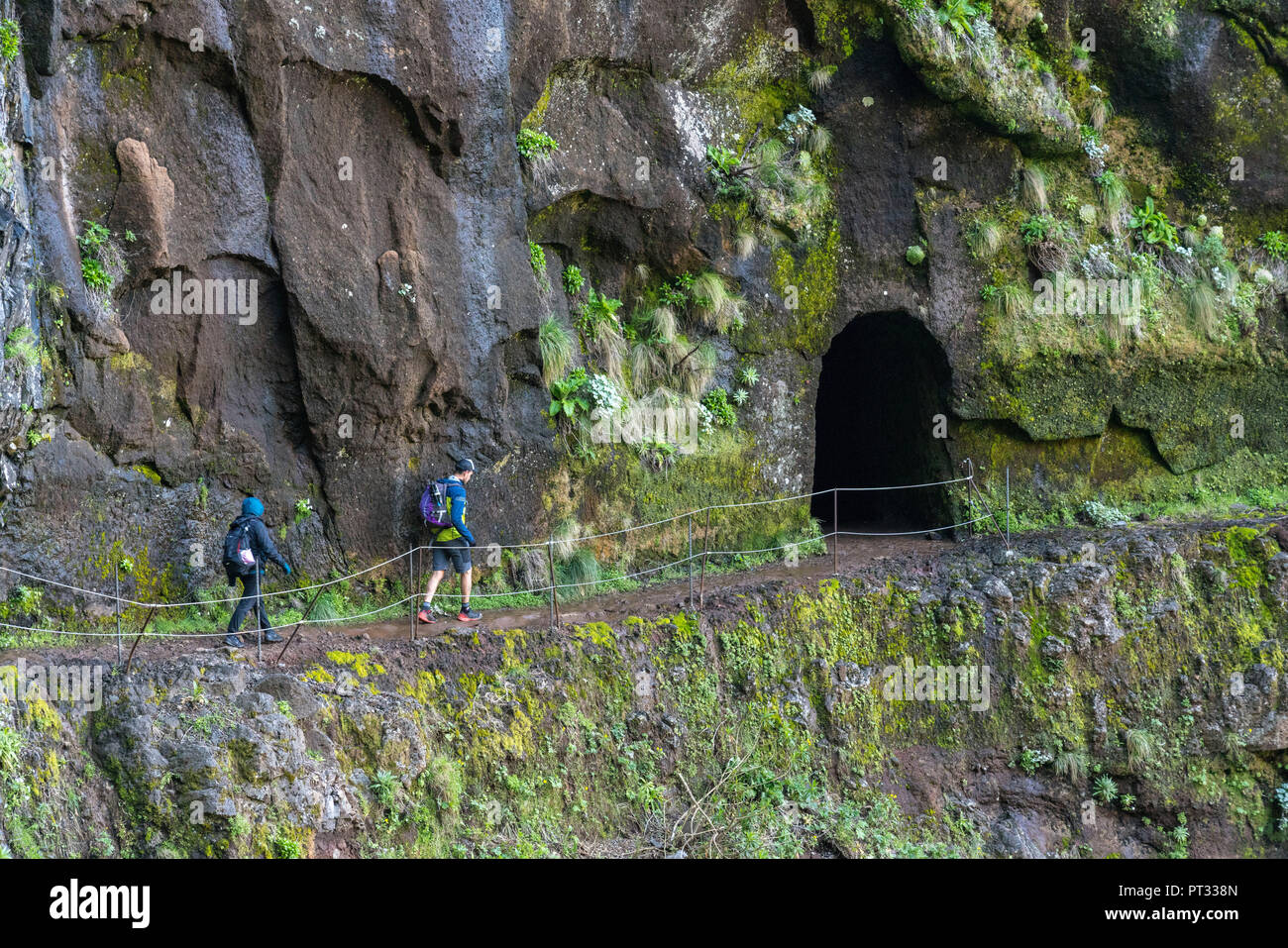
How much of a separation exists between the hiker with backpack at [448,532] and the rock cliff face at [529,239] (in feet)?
2.24

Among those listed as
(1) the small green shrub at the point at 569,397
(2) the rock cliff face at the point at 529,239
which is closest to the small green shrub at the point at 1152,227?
(2) the rock cliff face at the point at 529,239

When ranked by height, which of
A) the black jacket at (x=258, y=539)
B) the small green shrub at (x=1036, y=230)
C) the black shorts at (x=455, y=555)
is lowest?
the black shorts at (x=455, y=555)

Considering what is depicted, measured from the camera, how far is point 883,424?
1756 centimetres

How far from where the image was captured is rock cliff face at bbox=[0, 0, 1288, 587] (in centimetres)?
1158

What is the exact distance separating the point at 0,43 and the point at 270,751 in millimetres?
5827

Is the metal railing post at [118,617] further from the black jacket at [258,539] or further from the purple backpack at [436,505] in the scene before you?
the purple backpack at [436,505]

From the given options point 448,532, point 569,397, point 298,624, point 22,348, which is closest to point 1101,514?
point 569,397

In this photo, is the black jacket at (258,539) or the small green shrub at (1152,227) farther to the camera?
the small green shrub at (1152,227)

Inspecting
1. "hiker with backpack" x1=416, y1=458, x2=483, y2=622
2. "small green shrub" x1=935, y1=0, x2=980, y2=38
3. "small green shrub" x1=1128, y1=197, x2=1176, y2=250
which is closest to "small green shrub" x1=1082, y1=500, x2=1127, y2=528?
"small green shrub" x1=1128, y1=197, x2=1176, y2=250

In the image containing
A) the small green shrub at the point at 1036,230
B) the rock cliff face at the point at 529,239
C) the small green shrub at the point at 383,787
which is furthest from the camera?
the small green shrub at the point at 1036,230

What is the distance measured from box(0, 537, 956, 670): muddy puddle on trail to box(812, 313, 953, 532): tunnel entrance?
90 centimetres

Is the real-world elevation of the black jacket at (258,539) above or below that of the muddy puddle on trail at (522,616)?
above

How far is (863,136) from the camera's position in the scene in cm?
1600

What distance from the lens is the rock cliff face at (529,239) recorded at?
11578 mm
